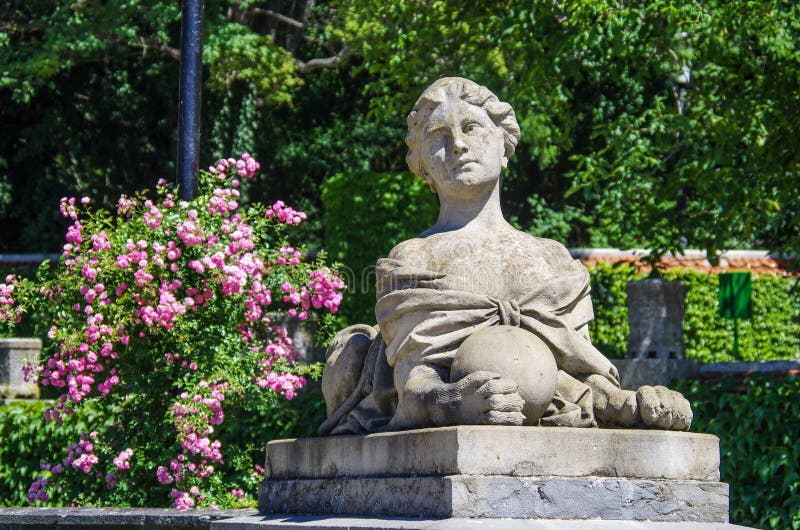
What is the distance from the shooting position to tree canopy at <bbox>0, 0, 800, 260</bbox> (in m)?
12.4

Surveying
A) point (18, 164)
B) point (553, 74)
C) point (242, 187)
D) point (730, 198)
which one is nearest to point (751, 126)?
point (730, 198)

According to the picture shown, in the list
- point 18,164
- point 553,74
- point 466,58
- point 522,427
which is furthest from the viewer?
point 18,164

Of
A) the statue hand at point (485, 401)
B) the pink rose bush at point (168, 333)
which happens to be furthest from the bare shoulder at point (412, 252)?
the pink rose bush at point (168, 333)

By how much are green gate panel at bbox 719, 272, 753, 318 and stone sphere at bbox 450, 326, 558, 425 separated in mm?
9402

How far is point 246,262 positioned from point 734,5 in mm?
5258

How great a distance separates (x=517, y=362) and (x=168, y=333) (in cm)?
529

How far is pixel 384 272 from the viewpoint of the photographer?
5676 millimetres

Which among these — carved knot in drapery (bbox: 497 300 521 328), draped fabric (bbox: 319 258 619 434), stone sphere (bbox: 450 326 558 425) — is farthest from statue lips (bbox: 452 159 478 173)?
stone sphere (bbox: 450 326 558 425)

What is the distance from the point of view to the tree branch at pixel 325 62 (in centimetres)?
1981

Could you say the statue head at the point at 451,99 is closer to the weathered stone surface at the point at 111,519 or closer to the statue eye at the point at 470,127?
the statue eye at the point at 470,127

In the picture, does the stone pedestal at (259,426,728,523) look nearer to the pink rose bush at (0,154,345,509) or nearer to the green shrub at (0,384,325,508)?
the pink rose bush at (0,154,345,509)

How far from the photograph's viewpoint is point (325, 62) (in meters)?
20.0

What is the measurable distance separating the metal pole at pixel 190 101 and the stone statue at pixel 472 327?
156 inches

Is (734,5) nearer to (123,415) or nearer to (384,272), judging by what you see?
(123,415)
